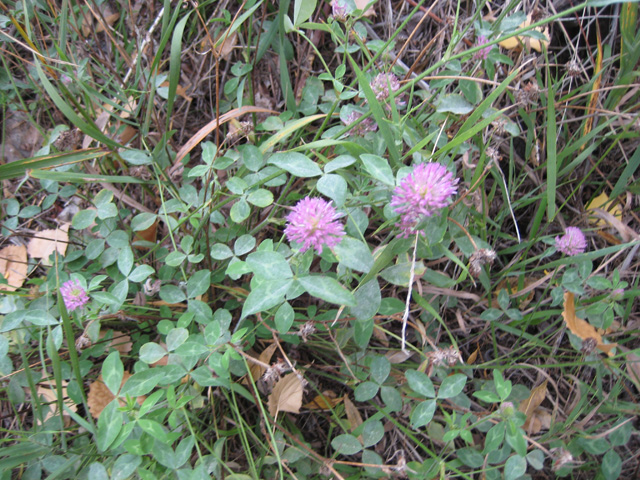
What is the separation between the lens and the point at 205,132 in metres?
1.64

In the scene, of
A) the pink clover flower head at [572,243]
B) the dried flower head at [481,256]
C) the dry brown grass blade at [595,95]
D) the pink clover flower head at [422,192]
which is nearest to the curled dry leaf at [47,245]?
the pink clover flower head at [422,192]

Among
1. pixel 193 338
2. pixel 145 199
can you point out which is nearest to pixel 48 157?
pixel 145 199

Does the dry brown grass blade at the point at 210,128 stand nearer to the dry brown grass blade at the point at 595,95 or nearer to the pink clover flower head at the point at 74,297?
the pink clover flower head at the point at 74,297

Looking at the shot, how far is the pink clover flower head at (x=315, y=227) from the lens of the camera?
932mm

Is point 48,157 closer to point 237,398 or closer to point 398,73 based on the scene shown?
point 237,398

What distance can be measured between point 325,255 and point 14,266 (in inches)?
57.1

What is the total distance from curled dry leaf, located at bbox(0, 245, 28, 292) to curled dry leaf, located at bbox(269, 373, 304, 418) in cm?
113

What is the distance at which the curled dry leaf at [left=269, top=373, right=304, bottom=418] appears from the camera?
56.2 inches

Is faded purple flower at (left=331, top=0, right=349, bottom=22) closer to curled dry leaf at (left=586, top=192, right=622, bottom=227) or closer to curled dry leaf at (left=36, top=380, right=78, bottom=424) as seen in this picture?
curled dry leaf at (left=586, top=192, right=622, bottom=227)

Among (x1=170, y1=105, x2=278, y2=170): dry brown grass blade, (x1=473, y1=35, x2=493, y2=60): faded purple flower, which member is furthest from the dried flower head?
(x1=170, y1=105, x2=278, y2=170): dry brown grass blade

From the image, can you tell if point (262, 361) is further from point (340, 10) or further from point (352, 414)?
point (340, 10)

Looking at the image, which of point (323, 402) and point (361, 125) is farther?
point (323, 402)

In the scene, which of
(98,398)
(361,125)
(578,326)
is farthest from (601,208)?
(98,398)

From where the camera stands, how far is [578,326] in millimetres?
1481
